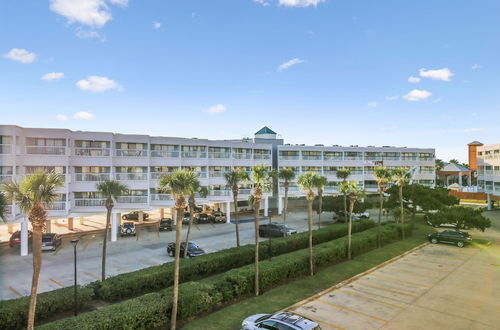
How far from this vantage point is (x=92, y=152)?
123ft

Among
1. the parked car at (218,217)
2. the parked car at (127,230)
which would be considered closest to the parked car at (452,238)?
the parked car at (218,217)

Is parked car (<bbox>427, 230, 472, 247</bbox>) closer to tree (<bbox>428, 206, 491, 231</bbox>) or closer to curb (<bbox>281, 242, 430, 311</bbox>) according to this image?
tree (<bbox>428, 206, 491, 231</bbox>)

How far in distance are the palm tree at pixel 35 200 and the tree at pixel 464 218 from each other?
3871 cm

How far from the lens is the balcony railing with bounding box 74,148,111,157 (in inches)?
1444

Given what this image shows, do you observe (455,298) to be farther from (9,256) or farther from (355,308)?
(9,256)

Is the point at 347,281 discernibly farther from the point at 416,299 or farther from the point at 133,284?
the point at 133,284

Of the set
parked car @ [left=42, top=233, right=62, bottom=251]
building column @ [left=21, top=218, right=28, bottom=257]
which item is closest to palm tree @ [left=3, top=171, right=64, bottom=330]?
building column @ [left=21, top=218, right=28, bottom=257]

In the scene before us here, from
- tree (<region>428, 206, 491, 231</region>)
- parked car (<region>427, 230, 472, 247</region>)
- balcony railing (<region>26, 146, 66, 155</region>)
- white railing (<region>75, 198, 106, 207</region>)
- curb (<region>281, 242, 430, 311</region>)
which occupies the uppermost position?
balcony railing (<region>26, 146, 66, 155</region>)

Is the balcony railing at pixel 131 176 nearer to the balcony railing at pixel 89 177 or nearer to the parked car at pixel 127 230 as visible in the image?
the balcony railing at pixel 89 177

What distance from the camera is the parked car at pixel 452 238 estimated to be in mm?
33719

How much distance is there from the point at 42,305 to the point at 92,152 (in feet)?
78.6

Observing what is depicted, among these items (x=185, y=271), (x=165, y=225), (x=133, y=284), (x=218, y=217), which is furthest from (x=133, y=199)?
(x=133, y=284)

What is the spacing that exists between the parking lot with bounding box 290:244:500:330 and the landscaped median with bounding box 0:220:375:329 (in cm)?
733

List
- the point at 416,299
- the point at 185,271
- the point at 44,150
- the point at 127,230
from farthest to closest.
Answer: the point at 127,230
the point at 44,150
the point at 185,271
the point at 416,299
